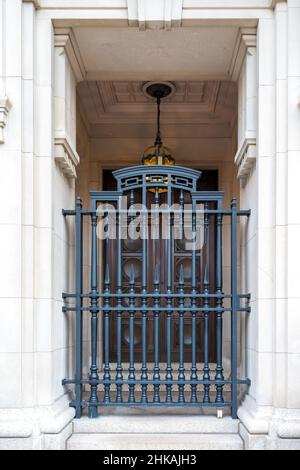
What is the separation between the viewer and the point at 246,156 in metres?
5.49

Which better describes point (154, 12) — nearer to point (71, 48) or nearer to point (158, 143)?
point (71, 48)

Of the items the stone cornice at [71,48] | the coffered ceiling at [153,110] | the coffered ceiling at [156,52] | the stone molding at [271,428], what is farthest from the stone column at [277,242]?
the coffered ceiling at [153,110]

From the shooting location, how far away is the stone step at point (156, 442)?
520cm

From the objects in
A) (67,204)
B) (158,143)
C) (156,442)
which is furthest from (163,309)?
(158,143)

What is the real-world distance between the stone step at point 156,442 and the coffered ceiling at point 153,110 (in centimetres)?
504

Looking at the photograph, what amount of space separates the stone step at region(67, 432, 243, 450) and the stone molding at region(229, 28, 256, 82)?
13.3 ft

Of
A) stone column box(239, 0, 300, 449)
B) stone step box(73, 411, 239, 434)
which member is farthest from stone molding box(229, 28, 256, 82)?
stone step box(73, 411, 239, 434)

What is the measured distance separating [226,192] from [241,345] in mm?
3416

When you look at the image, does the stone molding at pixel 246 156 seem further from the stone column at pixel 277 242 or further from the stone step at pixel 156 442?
the stone step at pixel 156 442

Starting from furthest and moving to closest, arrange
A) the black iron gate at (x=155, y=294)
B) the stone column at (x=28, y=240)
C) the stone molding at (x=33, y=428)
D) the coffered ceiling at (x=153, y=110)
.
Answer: the coffered ceiling at (x=153, y=110) < the black iron gate at (x=155, y=294) < the stone column at (x=28, y=240) < the stone molding at (x=33, y=428)

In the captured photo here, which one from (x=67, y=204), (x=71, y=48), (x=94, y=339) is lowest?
(x=94, y=339)

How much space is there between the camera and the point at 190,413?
5.90 m

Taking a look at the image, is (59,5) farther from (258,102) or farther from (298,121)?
(298,121)

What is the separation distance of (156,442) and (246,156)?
123 inches
